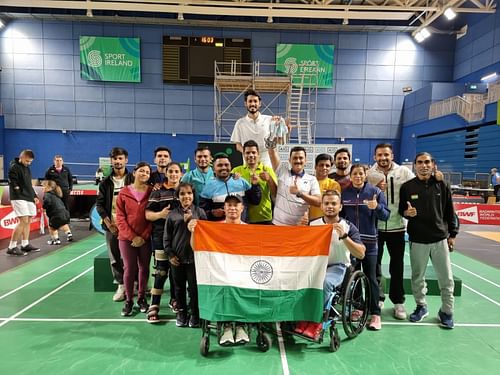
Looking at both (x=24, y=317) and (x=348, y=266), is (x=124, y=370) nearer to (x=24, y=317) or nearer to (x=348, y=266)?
(x=24, y=317)

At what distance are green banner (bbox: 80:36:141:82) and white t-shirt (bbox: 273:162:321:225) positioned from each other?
60.8 feet

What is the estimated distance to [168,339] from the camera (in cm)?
358

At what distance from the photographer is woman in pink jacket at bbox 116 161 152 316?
395 centimetres

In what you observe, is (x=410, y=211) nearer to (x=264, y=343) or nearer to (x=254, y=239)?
(x=254, y=239)

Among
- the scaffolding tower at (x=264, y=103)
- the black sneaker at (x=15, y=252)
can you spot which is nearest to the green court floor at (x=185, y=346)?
the black sneaker at (x=15, y=252)

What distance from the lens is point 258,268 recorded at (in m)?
3.30

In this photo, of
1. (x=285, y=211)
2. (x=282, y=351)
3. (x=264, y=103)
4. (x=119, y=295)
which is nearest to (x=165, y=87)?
(x=264, y=103)

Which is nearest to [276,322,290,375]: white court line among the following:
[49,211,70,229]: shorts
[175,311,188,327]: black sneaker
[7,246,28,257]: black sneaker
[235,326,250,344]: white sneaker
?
[235,326,250,344]: white sneaker

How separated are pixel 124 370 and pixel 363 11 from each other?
20858mm

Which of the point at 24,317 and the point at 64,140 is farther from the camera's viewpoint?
the point at 64,140

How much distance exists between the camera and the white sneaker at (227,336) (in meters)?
3.28

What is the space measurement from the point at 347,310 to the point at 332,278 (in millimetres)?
466

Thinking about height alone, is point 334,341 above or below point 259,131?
below

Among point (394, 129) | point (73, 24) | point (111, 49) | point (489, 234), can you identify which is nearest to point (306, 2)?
point (394, 129)
